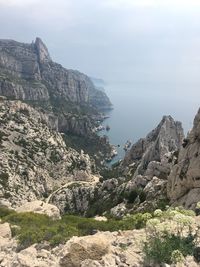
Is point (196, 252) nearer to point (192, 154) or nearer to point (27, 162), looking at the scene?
point (192, 154)

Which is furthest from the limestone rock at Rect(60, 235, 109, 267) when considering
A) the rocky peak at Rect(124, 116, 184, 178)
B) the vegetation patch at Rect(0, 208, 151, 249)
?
the rocky peak at Rect(124, 116, 184, 178)

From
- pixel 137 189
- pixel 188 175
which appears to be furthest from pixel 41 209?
pixel 137 189

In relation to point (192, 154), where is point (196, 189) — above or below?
below

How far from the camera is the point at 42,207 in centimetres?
3231

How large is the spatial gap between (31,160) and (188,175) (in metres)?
79.2

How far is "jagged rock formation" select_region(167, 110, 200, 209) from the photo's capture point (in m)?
37.4

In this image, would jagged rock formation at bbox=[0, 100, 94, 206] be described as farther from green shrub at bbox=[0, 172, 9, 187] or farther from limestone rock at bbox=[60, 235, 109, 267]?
limestone rock at bbox=[60, 235, 109, 267]

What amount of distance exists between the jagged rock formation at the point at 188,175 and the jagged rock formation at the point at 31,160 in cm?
4589

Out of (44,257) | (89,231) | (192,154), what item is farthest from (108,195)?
(44,257)

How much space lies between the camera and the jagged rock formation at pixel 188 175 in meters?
37.4

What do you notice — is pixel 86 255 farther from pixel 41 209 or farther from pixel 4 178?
pixel 4 178

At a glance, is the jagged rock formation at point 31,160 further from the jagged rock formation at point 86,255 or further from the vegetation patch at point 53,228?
the jagged rock formation at point 86,255

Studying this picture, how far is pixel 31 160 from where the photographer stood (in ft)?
374

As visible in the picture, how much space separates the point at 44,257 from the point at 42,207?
57.0 ft
